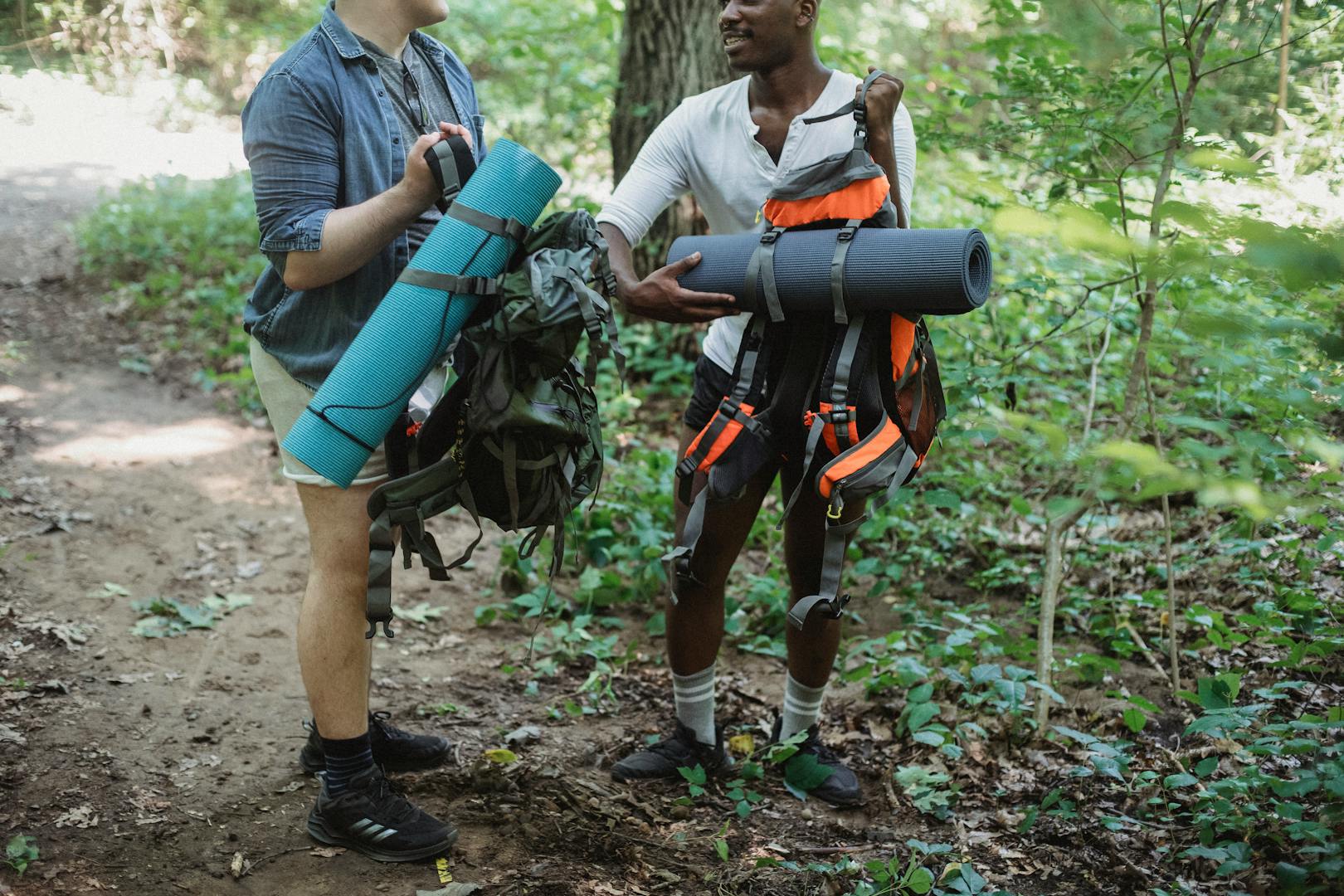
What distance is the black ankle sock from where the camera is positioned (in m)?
2.68

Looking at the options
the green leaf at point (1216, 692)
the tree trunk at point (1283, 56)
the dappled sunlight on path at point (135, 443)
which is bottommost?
the green leaf at point (1216, 692)

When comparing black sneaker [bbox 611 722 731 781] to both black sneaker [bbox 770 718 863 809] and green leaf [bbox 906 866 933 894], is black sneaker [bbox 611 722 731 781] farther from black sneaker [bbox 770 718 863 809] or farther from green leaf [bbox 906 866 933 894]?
green leaf [bbox 906 866 933 894]

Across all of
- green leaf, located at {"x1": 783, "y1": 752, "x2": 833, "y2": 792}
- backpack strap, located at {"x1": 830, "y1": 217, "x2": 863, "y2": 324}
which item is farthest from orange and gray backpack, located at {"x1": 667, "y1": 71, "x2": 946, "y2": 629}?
green leaf, located at {"x1": 783, "y1": 752, "x2": 833, "y2": 792}

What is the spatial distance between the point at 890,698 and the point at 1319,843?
5.65ft

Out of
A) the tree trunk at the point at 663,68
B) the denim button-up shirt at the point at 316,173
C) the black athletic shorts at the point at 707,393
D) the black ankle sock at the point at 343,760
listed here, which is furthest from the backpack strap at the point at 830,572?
the tree trunk at the point at 663,68

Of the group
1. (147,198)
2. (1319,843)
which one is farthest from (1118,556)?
(147,198)

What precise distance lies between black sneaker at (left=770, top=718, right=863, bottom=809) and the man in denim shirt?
1.14 metres

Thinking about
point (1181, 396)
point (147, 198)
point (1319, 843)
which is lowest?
point (1319, 843)

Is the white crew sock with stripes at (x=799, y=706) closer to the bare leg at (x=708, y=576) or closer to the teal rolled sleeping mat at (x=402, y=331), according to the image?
the bare leg at (x=708, y=576)

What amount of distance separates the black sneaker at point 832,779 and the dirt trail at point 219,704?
3.8 inches

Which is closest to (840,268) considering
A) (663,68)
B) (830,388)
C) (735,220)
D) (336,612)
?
(830,388)

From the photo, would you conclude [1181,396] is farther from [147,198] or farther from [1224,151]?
[147,198]

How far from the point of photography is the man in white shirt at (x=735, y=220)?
2699 mm

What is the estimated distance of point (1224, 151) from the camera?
207 centimetres
